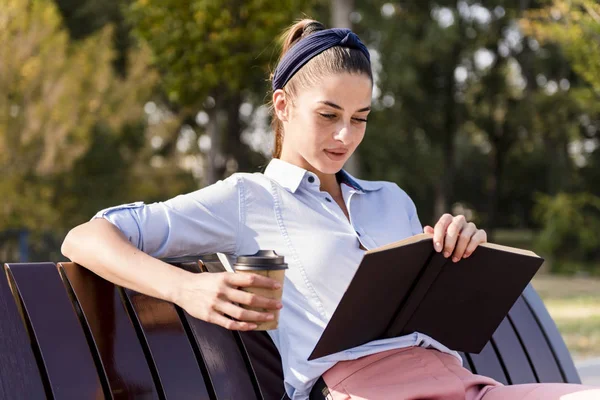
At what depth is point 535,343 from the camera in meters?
3.10

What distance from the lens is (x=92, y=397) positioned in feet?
6.85

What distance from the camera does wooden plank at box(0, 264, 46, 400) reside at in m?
1.97

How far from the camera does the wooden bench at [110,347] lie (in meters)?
2.04

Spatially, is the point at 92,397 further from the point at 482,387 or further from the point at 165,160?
the point at 165,160

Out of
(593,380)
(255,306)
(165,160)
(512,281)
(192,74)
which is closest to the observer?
(255,306)

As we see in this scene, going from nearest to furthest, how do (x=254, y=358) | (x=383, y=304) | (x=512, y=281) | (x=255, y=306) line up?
(x=255, y=306)
(x=383, y=304)
(x=512, y=281)
(x=254, y=358)

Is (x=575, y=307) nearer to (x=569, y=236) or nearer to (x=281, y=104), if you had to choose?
(x=569, y=236)

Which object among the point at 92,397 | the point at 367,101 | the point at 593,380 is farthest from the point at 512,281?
the point at 593,380

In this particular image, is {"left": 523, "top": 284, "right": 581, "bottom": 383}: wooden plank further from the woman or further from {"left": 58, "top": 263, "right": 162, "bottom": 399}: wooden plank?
{"left": 58, "top": 263, "right": 162, "bottom": 399}: wooden plank

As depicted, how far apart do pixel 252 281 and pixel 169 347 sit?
601 millimetres

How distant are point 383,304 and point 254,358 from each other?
0.59 meters

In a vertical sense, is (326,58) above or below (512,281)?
above

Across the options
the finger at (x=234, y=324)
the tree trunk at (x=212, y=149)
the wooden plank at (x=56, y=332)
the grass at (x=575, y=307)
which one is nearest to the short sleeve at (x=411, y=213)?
the finger at (x=234, y=324)

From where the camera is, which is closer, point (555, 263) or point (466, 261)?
point (466, 261)
